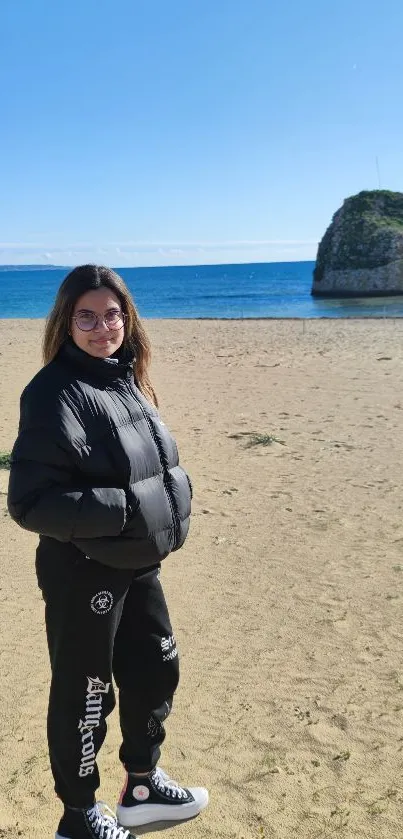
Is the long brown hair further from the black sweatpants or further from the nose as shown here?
the black sweatpants

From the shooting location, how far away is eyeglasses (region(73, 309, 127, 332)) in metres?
2.49

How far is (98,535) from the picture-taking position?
2.20 meters

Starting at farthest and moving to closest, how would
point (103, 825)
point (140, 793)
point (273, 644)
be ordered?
point (273, 644) < point (140, 793) < point (103, 825)

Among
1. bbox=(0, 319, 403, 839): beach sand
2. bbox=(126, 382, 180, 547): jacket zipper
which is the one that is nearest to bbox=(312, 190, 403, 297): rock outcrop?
bbox=(0, 319, 403, 839): beach sand

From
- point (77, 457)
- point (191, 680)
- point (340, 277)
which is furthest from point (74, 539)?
point (340, 277)

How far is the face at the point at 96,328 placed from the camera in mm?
2490

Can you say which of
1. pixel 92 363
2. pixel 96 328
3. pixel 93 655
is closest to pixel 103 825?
pixel 93 655

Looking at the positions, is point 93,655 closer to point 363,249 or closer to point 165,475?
point 165,475

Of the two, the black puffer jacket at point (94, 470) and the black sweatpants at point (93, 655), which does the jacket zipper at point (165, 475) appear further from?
the black sweatpants at point (93, 655)

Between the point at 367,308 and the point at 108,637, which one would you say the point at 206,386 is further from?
the point at 367,308

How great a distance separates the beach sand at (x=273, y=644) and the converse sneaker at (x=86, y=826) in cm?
34

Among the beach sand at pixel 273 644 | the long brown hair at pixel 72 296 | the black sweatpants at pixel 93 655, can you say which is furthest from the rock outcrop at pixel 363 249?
the black sweatpants at pixel 93 655

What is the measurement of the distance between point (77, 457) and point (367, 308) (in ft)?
128

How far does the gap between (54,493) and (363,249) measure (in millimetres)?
57703
